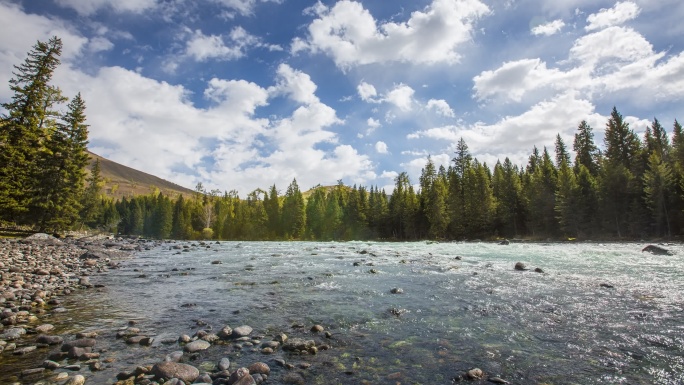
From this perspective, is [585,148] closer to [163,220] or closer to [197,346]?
[197,346]

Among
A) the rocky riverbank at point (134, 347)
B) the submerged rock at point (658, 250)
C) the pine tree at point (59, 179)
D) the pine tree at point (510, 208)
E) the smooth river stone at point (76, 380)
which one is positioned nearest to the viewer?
the smooth river stone at point (76, 380)

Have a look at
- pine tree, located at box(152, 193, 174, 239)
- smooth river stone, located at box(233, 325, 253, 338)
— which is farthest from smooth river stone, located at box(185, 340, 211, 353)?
pine tree, located at box(152, 193, 174, 239)

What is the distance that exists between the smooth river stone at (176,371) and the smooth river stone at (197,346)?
108 cm

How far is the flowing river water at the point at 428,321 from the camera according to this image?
6.19m

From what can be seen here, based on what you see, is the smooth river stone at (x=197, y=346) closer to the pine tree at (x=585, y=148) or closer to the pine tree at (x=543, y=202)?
the pine tree at (x=543, y=202)

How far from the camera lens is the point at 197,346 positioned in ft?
24.0

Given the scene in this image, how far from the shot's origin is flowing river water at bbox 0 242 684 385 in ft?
20.3

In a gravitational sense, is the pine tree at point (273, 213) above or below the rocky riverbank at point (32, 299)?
above

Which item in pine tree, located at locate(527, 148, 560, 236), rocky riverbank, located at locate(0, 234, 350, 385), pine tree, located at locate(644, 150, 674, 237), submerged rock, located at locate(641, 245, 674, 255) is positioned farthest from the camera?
pine tree, located at locate(527, 148, 560, 236)

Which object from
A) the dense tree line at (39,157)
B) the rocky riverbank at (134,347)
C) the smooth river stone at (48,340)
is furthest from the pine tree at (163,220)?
the smooth river stone at (48,340)

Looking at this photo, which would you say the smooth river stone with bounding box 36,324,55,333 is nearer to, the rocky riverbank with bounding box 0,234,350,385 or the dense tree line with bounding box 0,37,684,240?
the rocky riverbank with bounding box 0,234,350,385

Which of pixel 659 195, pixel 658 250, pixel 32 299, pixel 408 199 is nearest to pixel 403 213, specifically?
pixel 408 199

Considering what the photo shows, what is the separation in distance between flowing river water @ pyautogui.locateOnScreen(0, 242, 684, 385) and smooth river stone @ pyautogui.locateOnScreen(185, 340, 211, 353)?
1.37 ft

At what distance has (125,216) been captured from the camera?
5723 inches
